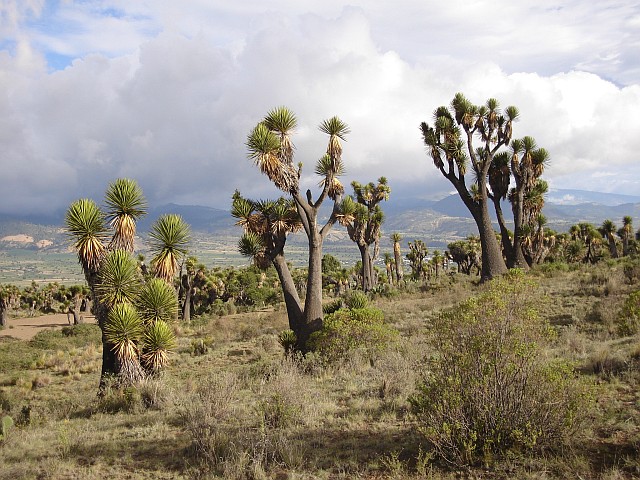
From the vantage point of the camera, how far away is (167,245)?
40.3ft

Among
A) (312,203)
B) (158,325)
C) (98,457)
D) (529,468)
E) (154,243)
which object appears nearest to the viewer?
(529,468)

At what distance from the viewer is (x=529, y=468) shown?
16.7ft

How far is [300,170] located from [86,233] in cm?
668

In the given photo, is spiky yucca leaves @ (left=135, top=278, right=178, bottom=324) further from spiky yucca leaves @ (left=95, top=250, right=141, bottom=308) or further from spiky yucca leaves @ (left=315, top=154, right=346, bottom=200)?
spiky yucca leaves @ (left=315, top=154, right=346, bottom=200)

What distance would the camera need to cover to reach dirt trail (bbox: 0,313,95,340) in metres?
33.0

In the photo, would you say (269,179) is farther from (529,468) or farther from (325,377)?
(529,468)

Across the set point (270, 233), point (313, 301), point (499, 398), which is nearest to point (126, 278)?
point (270, 233)

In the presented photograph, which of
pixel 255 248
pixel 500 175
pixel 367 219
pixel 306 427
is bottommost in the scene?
pixel 306 427

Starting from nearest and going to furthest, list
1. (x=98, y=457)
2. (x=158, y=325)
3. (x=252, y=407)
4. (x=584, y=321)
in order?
(x=98, y=457)
(x=252, y=407)
(x=158, y=325)
(x=584, y=321)

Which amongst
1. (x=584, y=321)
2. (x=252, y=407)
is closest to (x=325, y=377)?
(x=252, y=407)

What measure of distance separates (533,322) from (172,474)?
200 inches

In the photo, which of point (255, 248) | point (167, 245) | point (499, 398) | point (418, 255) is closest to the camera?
point (499, 398)

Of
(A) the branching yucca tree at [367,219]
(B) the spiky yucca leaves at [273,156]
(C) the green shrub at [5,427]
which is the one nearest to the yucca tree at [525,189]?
(A) the branching yucca tree at [367,219]

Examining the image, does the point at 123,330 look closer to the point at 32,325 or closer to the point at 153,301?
the point at 153,301
